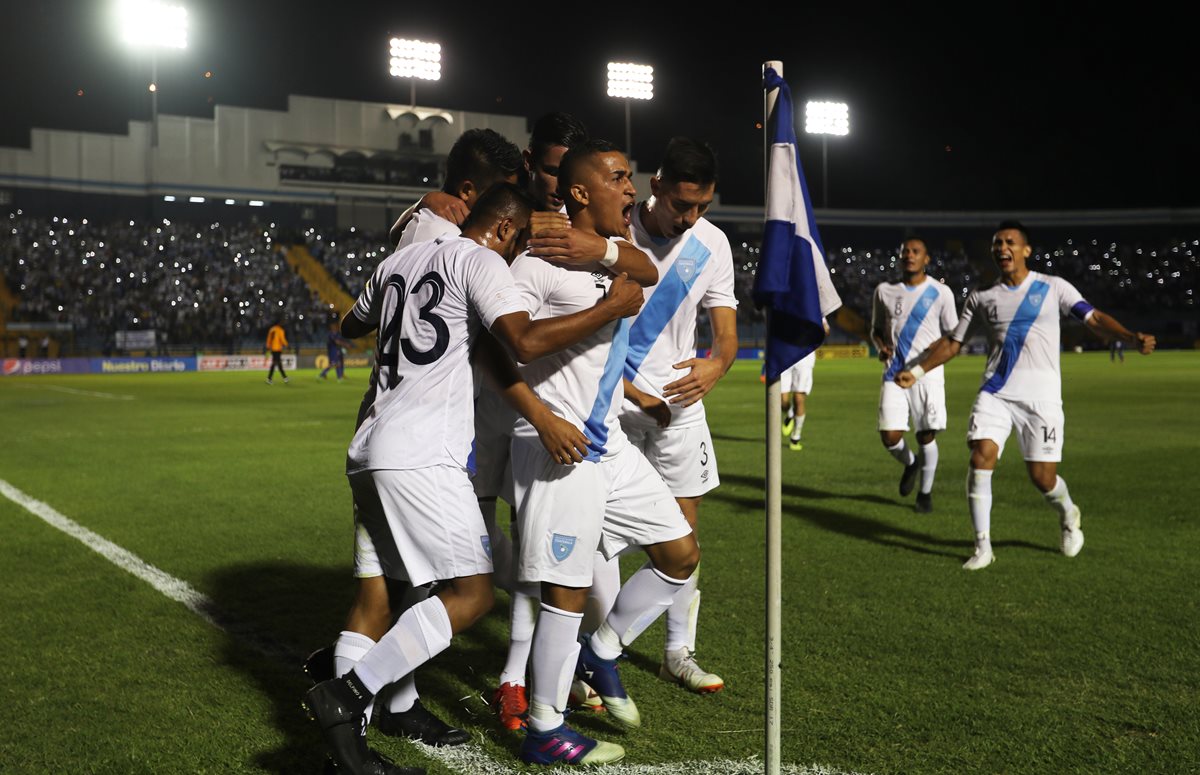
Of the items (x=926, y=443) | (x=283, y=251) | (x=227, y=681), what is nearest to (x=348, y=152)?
(x=283, y=251)

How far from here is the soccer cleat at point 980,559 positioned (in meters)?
6.93

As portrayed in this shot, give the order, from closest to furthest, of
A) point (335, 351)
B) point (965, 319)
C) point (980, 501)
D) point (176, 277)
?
point (980, 501) → point (965, 319) → point (335, 351) → point (176, 277)

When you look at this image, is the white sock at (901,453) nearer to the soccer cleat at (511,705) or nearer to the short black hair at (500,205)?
the soccer cleat at (511,705)

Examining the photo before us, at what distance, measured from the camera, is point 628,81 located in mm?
54750

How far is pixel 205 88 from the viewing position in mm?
55750

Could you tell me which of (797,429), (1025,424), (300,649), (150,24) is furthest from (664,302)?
(150,24)

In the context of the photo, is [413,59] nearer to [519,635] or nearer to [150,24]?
[150,24]

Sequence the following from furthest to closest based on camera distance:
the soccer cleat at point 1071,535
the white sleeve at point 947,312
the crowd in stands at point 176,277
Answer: the crowd in stands at point 176,277
the white sleeve at point 947,312
the soccer cleat at point 1071,535

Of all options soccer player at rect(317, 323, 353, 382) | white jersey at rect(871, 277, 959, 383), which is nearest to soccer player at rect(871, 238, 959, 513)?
white jersey at rect(871, 277, 959, 383)

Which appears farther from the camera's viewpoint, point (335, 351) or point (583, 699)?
point (335, 351)

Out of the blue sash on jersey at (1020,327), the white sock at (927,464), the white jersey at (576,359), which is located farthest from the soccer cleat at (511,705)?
the white sock at (927,464)

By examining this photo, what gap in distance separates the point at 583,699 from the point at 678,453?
1183 millimetres

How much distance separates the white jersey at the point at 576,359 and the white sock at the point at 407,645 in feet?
2.33

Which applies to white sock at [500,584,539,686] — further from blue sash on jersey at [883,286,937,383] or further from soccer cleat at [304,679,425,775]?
blue sash on jersey at [883,286,937,383]
